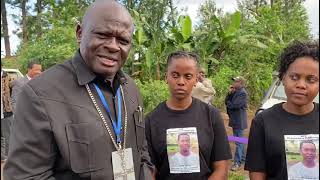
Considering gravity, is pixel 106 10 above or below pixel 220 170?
above

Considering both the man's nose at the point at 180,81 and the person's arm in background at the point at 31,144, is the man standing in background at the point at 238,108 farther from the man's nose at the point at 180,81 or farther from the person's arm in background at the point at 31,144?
the person's arm in background at the point at 31,144

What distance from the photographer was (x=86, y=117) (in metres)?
1.61

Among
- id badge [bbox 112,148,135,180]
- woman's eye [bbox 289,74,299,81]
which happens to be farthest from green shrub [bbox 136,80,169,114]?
id badge [bbox 112,148,135,180]

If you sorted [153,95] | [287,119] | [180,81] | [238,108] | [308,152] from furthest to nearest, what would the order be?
[153,95], [238,108], [180,81], [287,119], [308,152]

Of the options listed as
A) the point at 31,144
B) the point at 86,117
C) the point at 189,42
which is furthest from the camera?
the point at 189,42

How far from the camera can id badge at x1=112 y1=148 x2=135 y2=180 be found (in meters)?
1.70

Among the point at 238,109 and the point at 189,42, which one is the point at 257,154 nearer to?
the point at 238,109

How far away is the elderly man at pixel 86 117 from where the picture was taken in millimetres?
1510

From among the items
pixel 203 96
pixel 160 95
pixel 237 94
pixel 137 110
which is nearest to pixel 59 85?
pixel 137 110

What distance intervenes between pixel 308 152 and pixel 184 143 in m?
0.72

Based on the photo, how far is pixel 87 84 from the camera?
170 cm

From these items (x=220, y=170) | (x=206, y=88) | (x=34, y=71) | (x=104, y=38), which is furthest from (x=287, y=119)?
(x=34, y=71)

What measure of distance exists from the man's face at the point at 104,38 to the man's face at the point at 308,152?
3.10ft

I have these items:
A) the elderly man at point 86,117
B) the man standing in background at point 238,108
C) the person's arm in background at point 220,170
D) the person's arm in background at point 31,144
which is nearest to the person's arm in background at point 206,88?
the man standing in background at point 238,108
